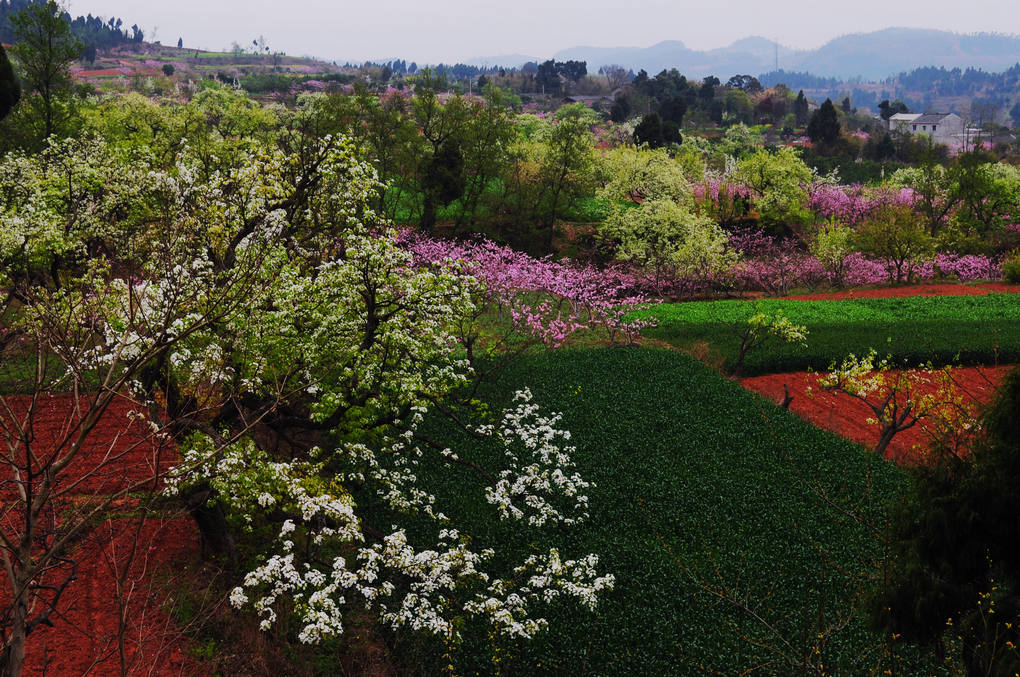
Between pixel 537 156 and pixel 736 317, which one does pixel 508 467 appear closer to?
pixel 736 317

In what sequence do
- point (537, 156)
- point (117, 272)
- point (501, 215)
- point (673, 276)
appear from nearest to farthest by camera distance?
point (117, 272), point (673, 276), point (501, 215), point (537, 156)

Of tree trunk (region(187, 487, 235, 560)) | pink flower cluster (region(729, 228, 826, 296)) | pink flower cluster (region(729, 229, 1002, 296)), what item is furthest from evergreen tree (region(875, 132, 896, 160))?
tree trunk (region(187, 487, 235, 560))

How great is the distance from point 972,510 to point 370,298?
12.1 m

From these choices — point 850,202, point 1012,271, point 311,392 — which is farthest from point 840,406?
point 850,202

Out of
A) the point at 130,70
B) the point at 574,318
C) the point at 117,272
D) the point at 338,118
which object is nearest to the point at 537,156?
the point at 338,118

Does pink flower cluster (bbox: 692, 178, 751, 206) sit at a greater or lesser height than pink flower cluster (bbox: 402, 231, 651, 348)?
greater

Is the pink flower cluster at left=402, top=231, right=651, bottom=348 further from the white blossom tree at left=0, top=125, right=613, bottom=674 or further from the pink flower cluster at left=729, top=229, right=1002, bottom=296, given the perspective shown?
the pink flower cluster at left=729, top=229, right=1002, bottom=296

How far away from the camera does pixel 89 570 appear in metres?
13.8

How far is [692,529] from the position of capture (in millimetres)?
16297

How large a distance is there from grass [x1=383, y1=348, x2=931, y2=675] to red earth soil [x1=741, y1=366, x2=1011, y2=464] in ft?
8.00

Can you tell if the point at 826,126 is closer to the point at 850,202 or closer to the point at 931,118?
the point at 850,202

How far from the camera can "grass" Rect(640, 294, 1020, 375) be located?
97.2 feet

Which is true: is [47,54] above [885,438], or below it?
above

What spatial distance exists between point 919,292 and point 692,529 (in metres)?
35.2
